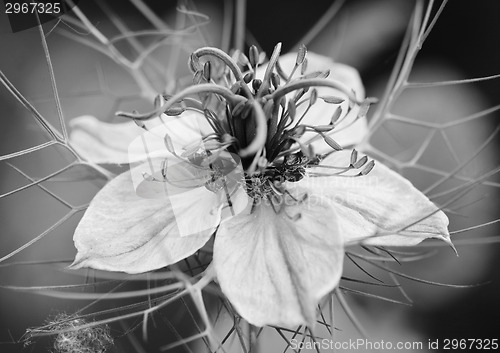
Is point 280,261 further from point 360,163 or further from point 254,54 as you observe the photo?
point 254,54

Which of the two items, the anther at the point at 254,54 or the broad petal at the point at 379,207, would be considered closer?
the broad petal at the point at 379,207

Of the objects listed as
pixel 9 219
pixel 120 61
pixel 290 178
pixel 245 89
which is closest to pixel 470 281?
pixel 290 178

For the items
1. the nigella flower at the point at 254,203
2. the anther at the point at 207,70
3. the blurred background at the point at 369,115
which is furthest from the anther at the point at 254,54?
the blurred background at the point at 369,115

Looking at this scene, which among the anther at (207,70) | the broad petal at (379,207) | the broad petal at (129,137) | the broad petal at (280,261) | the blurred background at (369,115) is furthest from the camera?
the blurred background at (369,115)

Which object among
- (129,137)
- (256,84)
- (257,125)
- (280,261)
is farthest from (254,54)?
(280,261)

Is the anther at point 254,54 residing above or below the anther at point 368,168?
above

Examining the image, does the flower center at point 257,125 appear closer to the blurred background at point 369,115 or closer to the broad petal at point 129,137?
the broad petal at point 129,137

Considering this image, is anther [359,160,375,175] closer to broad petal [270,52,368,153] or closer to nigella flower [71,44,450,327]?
nigella flower [71,44,450,327]

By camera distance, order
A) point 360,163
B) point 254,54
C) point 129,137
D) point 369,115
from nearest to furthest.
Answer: point 360,163 → point 254,54 → point 129,137 → point 369,115
